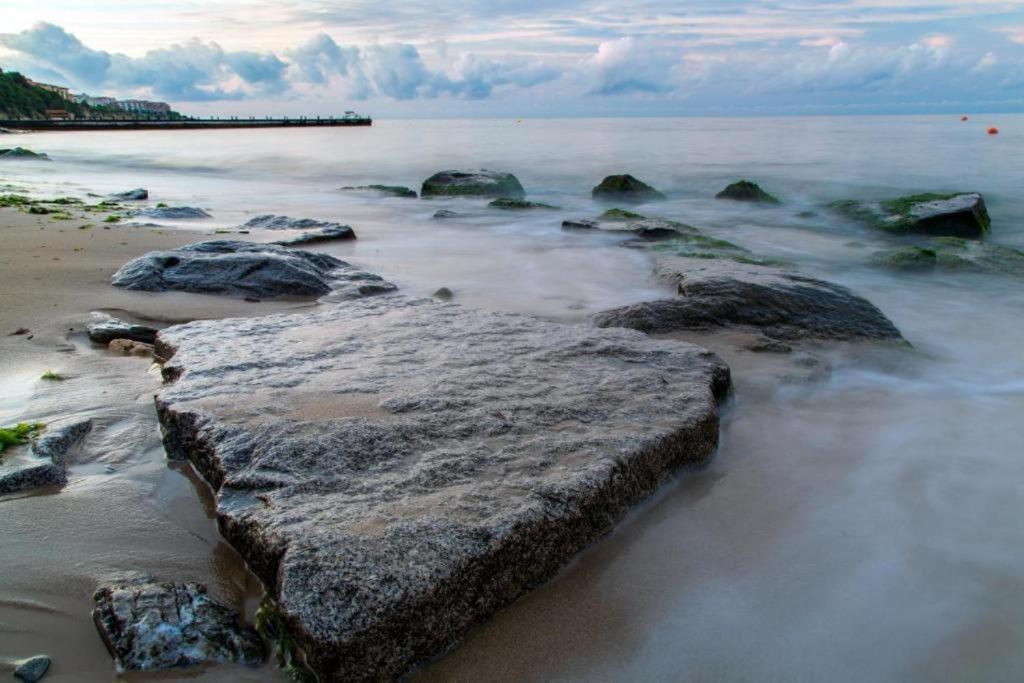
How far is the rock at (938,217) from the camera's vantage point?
10.5 metres

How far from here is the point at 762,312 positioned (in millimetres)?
5055

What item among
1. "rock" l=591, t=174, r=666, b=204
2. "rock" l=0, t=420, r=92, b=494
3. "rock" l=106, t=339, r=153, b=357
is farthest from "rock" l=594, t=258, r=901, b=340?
"rock" l=591, t=174, r=666, b=204

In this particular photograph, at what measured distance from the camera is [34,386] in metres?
3.43

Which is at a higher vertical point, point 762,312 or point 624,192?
point 762,312

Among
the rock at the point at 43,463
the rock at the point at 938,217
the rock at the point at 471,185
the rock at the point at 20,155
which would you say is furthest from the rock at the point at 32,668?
the rock at the point at 20,155

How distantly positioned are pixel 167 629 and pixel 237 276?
402 centimetres

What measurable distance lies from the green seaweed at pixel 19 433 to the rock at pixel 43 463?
0.05 m

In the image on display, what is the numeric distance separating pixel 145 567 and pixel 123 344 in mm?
2254

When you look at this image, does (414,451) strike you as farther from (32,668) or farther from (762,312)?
(762,312)

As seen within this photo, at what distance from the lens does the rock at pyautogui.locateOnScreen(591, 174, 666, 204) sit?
623 inches

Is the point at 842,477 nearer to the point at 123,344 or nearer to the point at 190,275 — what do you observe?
the point at 123,344

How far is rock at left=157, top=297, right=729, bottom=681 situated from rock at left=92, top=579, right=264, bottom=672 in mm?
154

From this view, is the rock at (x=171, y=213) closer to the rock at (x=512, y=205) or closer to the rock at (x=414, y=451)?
the rock at (x=512, y=205)

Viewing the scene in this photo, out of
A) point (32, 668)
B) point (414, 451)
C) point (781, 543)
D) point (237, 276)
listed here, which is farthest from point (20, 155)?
point (781, 543)
